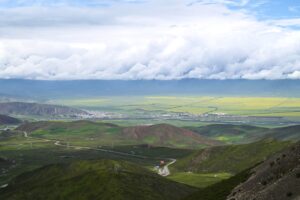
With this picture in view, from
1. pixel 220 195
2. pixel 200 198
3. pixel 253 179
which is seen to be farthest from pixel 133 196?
pixel 253 179

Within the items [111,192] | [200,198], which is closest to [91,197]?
[111,192]

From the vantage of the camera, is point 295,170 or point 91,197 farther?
point 91,197

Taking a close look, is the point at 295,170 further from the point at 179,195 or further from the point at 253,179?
the point at 179,195

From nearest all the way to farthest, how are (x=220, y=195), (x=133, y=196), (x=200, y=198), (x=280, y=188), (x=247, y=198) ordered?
(x=280, y=188), (x=247, y=198), (x=220, y=195), (x=200, y=198), (x=133, y=196)

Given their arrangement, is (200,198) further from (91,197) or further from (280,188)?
(91,197)

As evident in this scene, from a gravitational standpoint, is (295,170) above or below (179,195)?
above

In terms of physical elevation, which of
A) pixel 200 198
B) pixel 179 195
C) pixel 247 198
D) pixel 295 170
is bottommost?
pixel 179 195

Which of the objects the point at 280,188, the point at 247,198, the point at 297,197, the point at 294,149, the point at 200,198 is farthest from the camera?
the point at 200,198
